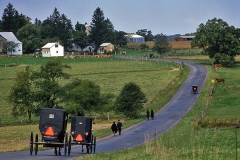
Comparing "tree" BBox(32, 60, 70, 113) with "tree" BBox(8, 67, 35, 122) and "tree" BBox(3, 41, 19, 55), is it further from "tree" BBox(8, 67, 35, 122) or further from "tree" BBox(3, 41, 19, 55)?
"tree" BBox(3, 41, 19, 55)

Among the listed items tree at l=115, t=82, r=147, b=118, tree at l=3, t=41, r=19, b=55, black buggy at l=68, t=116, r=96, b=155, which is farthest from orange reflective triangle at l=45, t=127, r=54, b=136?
tree at l=3, t=41, r=19, b=55

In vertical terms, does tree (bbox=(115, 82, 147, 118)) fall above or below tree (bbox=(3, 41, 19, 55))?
below

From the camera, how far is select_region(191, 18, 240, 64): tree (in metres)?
106

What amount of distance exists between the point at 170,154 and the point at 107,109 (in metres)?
36.7

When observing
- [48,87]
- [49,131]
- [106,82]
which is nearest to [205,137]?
[49,131]

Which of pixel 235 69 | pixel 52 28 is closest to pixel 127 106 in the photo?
pixel 235 69

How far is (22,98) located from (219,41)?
5865cm

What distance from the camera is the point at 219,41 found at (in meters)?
108

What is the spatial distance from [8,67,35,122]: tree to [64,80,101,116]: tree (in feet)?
12.3

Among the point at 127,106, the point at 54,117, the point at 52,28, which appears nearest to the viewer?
the point at 54,117

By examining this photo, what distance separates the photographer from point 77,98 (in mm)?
56469

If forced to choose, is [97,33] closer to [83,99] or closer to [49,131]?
[83,99]

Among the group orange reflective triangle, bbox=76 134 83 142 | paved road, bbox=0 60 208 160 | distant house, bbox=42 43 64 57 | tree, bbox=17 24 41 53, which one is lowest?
paved road, bbox=0 60 208 160

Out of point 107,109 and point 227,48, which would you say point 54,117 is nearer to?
point 107,109
